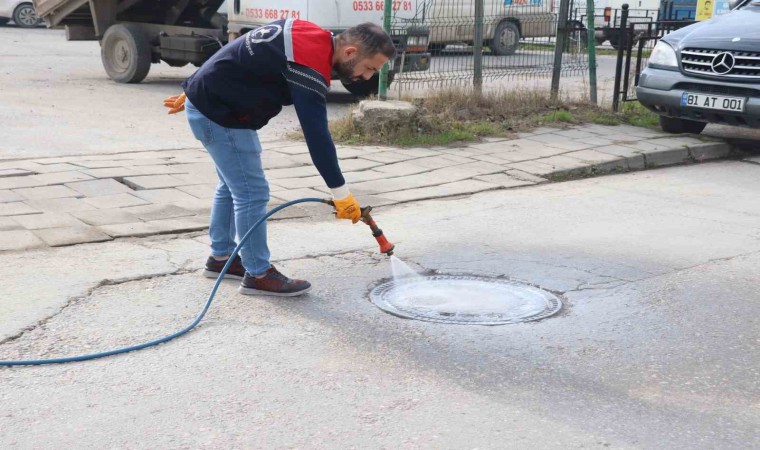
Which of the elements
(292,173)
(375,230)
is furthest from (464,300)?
(292,173)

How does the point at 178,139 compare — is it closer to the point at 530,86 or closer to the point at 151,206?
the point at 151,206

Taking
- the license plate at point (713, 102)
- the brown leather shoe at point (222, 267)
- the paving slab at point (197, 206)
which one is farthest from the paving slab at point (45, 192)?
the license plate at point (713, 102)

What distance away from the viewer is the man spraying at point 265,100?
4309 millimetres

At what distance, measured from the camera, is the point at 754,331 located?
439 cm

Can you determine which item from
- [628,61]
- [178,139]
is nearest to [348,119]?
[178,139]

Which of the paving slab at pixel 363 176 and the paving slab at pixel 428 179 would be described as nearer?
the paving slab at pixel 428 179

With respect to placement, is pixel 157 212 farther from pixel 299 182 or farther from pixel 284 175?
pixel 284 175

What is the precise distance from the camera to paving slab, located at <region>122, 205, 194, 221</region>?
6199 millimetres

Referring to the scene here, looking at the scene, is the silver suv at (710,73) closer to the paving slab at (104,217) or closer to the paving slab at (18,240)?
the paving slab at (104,217)

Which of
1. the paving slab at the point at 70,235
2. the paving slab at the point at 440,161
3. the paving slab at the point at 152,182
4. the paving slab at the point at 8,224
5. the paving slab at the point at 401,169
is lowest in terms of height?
the paving slab at the point at 440,161

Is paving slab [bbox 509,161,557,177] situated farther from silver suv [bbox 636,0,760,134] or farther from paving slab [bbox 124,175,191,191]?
paving slab [bbox 124,175,191,191]

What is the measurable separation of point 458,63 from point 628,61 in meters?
1.97

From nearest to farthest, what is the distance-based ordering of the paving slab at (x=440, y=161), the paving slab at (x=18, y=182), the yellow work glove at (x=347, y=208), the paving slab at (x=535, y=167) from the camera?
the yellow work glove at (x=347, y=208) → the paving slab at (x=18, y=182) → the paving slab at (x=535, y=167) → the paving slab at (x=440, y=161)

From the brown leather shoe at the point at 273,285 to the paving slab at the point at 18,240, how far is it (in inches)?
56.6
